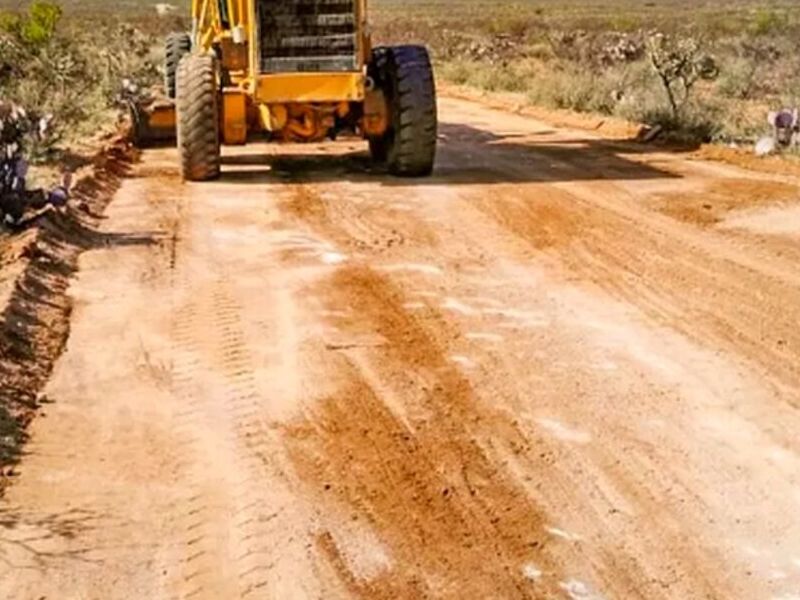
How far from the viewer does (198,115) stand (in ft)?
48.7

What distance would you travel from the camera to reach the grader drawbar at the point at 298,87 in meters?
14.9

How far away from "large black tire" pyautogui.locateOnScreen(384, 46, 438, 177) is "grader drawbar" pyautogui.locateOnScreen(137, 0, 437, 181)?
0.03ft

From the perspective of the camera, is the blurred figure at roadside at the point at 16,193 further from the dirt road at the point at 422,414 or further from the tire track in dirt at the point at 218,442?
the tire track in dirt at the point at 218,442

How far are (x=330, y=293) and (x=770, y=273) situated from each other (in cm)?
317

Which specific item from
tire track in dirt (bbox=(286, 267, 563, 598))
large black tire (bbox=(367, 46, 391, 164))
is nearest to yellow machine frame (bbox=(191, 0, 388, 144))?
large black tire (bbox=(367, 46, 391, 164))

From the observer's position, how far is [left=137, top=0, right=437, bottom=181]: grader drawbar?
1494 cm

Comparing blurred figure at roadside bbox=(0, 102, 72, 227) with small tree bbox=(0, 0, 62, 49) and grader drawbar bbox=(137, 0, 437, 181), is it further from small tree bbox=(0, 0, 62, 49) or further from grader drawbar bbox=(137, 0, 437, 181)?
small tree bbox=(0, 0, 62, 49)

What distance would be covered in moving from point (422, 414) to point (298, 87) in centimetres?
822

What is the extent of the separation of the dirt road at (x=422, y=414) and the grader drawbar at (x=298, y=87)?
2.49 meters

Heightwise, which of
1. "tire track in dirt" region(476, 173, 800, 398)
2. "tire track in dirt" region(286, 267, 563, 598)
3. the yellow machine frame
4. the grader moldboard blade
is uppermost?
the yellow machine frame

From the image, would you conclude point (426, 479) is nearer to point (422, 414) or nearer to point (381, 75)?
point (422, 414)

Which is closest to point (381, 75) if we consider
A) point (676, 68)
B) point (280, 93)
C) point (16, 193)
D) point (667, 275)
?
point (280, 93)

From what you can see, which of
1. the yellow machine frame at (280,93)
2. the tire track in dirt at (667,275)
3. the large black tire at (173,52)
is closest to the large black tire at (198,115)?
the yellow machine frame at (280,93)

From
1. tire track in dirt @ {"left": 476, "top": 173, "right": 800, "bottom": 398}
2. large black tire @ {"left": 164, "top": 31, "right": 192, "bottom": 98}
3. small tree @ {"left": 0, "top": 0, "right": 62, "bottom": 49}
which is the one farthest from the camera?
small tree @ {"left": 0, "top": 0, "right": 62, "bottom": 49}
